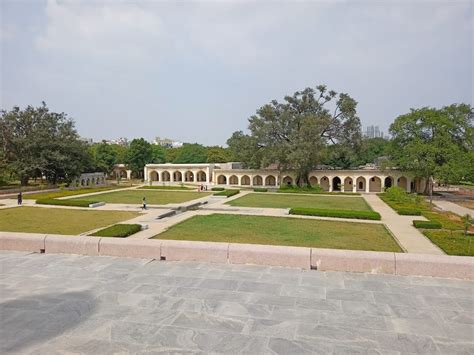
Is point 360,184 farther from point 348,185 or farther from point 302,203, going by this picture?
point 302,203

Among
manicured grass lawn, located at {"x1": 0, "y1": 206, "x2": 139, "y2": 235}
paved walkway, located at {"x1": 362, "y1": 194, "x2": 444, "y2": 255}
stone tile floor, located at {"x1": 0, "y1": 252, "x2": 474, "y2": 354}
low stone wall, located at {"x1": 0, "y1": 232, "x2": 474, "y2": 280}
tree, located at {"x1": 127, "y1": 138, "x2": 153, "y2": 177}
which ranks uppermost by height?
tree, located at {"x1": 127, "y1": 138, "x2": 153, "y2": 177}

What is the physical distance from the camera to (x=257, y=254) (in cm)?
917

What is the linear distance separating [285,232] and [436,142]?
29.1 metres

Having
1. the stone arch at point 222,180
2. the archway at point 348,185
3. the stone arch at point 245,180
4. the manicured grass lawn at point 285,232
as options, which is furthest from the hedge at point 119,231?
the stone arch at point 245,180

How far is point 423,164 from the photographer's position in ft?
123

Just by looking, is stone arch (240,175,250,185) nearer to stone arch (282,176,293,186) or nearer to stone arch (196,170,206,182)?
stone arch (282,176,293,186)

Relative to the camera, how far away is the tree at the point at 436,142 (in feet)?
116

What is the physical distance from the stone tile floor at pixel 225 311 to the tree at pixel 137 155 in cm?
6074

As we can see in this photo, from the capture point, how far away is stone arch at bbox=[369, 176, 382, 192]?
50.8 m

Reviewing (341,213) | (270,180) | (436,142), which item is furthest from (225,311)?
(270,180)

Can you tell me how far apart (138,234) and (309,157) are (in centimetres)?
3066

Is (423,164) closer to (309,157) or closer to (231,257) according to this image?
(309,157)

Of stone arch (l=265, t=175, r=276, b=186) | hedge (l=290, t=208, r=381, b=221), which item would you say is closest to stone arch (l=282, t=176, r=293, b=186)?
stone arch (l=265, t=175, r=276, b=186)

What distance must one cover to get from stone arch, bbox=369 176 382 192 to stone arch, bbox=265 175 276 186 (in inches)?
566
